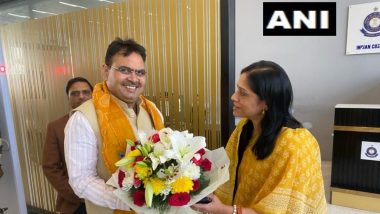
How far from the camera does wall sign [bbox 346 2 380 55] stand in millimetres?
2234

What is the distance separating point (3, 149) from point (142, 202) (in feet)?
4.48

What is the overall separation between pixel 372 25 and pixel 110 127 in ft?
7.76

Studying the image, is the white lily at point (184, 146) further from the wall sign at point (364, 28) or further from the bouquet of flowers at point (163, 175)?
the wall sign at point (364, 28)

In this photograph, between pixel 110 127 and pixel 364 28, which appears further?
pixel 364 28

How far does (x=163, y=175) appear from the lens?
84cm

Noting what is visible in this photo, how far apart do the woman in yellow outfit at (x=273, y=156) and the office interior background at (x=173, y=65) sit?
17.4 inches

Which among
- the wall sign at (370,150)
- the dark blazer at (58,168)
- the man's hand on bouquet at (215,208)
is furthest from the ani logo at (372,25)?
the dark blazer at (58,168)

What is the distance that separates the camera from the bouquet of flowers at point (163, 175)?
82cm

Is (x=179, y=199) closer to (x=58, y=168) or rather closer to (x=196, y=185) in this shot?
(x=196, y=185)

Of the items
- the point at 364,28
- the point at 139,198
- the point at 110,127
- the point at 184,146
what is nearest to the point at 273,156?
the point at 184,146

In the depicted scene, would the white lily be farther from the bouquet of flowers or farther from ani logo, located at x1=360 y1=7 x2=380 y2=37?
ani logo, located at x1=360 y1=7 x2=380 y2=37

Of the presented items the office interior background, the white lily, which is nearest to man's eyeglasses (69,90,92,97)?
the office interior background

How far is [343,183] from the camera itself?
6.33 ft

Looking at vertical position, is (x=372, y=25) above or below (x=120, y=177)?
Result: above
